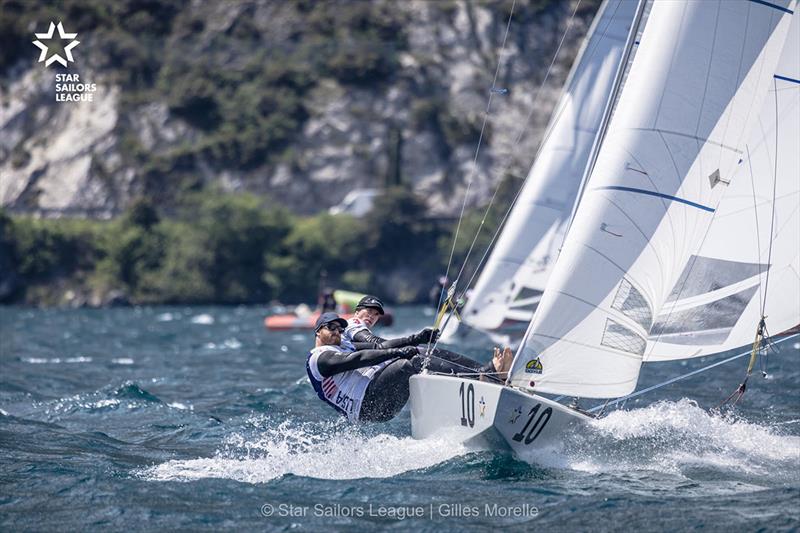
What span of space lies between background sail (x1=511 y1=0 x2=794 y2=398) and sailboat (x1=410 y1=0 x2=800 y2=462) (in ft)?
0.04

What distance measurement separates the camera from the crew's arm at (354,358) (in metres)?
10.8

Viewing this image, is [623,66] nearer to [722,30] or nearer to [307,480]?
[722,30]

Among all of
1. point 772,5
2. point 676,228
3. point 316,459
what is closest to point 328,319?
point 316,459

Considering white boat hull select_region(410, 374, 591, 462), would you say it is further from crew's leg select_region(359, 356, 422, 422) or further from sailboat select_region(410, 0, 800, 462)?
crew's leg select_region(359, 356, 422, 422)

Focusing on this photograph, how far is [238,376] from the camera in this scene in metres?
18.4

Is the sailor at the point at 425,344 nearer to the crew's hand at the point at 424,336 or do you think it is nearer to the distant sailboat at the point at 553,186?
the crew's hand at the point at 424,336

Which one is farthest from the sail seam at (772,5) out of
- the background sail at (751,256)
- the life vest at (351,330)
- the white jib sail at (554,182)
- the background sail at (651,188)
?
the white jib sail at (554,182)

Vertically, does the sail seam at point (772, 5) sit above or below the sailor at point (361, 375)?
above

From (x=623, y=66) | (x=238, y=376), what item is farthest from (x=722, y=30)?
(x=238, y=376)

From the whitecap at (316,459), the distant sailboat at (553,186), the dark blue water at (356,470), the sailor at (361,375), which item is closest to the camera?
the dark blue water at (356,470)

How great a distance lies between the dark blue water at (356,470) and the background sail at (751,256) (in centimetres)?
78


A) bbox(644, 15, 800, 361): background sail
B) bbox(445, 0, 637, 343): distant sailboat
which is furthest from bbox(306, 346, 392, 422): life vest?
bbox(445, 0, 637, 343): distant sailboat

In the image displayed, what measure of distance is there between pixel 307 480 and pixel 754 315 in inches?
183

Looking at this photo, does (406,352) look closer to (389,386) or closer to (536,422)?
(389,386)
